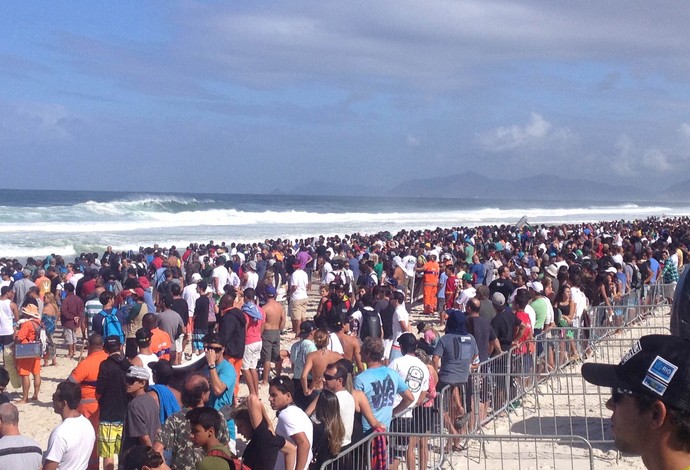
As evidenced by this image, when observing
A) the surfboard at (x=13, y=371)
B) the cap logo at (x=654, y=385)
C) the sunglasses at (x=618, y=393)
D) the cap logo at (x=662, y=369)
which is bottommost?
the surfboard at (x=13, y=371)

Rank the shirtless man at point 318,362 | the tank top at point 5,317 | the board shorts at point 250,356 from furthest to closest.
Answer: the tank top at point 5,317 → the board shorts at point 250,356 → the shirtless man at point 318,362

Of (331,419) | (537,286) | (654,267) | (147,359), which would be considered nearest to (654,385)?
(331,419)

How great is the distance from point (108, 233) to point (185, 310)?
111ft

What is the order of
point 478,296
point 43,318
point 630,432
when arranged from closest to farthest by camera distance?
point 630,432, point 478,296, point 43,318

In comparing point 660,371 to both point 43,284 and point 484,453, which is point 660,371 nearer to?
point 484,453

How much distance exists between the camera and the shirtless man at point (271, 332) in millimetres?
10281

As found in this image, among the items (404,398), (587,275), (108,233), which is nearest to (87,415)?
(404,398)

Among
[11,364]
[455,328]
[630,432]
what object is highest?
[630,432]

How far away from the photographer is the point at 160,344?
26.9 feet

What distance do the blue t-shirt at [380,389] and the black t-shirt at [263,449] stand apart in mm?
995

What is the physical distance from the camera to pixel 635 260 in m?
17.4

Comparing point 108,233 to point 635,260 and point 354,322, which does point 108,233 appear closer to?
point 635,260

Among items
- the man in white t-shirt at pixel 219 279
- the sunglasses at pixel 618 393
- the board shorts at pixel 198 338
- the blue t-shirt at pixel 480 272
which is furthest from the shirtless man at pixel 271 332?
the sunglasses at pixel 618 393

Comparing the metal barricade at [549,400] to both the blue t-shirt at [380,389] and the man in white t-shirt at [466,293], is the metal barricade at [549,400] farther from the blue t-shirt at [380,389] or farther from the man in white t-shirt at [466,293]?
the man in white t-shirt at [466,293]
